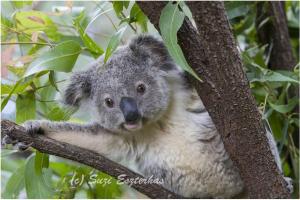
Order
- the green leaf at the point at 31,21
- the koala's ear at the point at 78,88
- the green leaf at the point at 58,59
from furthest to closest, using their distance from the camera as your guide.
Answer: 1. the koala's ear at the point at 78,88
2. the green leaf at the point at 31,21
3. the green leaf at the point at 58,59

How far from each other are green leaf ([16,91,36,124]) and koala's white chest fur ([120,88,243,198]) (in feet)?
1.48

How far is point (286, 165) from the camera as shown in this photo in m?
3.17

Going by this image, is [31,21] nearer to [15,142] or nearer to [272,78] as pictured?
[15,142]

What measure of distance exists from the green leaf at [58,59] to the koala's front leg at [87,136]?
375 millimetres

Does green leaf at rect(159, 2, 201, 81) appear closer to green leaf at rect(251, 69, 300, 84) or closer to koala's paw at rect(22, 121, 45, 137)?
koala's paw at rect(22, 121, 45, 137)

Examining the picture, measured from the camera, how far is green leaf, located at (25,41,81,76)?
2010 millimetres

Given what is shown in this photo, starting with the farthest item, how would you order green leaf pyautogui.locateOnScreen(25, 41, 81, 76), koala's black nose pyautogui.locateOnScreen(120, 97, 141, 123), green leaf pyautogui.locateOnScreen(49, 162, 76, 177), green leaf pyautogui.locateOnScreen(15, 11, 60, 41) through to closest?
green leaf pyautogui.locateOnScreen(49, 162, 76, 177)
green leaf pyautogui.locateOnScreen(15, 11, 60, 41)
koala's black nose pyautogui.locateOnScreen(120, 97, 141, 123)
green leaf pyautogui.locateOnScreen(25, 41, 81, 76)

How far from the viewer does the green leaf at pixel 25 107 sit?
2.38 meters

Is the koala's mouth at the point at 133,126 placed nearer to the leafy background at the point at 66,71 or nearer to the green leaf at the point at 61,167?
the leafy background at the point at 66,71

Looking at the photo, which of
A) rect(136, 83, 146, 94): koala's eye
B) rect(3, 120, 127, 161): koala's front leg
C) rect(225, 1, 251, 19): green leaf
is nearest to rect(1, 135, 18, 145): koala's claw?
rect(3, 120, 127, 161): koala's front leg

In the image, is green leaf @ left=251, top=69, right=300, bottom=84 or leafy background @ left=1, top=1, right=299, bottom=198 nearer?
leafy background @ left=1, top=1, right=299, bottom=198

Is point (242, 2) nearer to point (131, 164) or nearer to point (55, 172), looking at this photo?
point (131, 164)

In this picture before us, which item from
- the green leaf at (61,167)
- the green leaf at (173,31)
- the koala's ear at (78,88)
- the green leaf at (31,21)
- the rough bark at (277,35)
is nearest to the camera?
the green leaf at (173,31)

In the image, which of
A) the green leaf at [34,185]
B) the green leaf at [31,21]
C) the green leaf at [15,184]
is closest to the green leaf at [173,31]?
the green leaf at [31,21]
